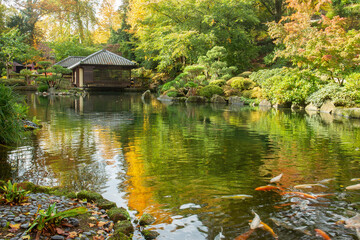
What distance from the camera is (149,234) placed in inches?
111

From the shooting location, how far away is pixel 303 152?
6.32 metres

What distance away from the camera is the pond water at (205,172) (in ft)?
10.4

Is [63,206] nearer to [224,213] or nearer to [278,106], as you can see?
[224,213]

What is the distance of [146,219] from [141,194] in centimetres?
80

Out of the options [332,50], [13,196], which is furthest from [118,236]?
[332,50]

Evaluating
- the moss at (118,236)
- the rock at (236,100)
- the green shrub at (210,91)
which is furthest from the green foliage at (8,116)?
the green shrub at (210,91)

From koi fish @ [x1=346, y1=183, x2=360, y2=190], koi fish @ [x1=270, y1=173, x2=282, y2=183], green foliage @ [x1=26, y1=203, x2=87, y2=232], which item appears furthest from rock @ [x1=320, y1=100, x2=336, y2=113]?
green foliage @ [x1=26, y1=203, x2=87, y2=232]

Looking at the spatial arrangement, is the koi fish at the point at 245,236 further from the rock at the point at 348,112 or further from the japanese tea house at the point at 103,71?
the japanese tea house at the point at 103,71

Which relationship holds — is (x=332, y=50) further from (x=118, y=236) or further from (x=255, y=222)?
(x=118, y=236)

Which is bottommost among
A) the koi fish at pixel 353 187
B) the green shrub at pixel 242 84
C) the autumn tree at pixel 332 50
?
the koi fish at pixel 353 187

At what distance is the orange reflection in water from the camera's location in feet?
10.8

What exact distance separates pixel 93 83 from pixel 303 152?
28.7 meters

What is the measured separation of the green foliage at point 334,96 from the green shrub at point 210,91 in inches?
253

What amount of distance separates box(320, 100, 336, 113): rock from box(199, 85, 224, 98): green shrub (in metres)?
7.33
